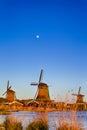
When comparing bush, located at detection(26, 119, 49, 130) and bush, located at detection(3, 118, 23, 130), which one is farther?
bush, located at detection(3, 118, 23, 130)

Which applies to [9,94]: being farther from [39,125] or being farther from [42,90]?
[39,125]

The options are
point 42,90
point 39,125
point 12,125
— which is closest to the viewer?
point 39,125

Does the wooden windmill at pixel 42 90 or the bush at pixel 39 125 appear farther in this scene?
the wooden windmill at pixel 42 90

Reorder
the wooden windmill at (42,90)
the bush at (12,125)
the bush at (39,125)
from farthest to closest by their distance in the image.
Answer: the wooden windmill at (42,90) < the bush at (12,125) < the bush at (39,125)

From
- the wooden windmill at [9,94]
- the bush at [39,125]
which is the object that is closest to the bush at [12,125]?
the bush at [39,125]

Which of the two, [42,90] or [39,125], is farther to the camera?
[42,90]

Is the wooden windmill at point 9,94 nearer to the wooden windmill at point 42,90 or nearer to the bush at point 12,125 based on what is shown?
the wooden windmill at point 42,90

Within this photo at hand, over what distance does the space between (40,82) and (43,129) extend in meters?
66.0

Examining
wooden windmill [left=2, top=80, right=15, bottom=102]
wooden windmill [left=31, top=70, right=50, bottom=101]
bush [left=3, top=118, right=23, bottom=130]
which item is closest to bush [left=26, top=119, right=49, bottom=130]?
bush [left=3, top=118, right=23, bottom=130]

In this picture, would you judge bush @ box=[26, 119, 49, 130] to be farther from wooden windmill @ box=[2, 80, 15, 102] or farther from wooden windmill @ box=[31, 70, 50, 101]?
wooden windmill @ box=[2, 80, 15, 102]

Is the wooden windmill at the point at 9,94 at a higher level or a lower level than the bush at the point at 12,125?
higher

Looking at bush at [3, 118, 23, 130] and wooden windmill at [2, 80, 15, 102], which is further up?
wooden windmill at [2, 80, 15, 102]

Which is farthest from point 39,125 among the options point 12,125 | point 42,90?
point 42,90

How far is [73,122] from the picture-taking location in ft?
36.1
